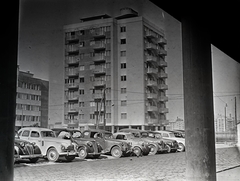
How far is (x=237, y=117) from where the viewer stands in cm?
809

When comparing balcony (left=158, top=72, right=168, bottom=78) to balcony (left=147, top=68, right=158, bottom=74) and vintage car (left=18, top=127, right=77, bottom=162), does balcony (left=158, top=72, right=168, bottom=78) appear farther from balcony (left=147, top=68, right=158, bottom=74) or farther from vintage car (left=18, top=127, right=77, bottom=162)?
vintage car (left=18, top=127, right=77, bottom=162)

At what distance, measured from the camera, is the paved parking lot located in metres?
5.73

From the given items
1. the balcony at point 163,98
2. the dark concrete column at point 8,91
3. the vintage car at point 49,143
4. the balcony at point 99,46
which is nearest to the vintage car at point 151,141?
the balcony at point 163,98

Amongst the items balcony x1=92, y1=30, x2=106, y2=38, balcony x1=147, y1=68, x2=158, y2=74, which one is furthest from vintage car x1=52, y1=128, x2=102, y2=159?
balcony x1=92, y1=30, x2=106, y2=38

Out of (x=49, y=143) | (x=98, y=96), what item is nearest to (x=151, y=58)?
(x=98, y=96)

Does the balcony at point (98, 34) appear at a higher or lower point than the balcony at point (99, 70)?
higher

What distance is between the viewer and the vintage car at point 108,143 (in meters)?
6.22

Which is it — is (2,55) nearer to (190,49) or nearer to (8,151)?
(8,151)

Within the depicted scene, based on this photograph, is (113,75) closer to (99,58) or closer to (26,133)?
(99,58)

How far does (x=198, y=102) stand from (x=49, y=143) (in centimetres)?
283

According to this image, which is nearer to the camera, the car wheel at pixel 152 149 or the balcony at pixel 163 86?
the balcony at pixel 163 86

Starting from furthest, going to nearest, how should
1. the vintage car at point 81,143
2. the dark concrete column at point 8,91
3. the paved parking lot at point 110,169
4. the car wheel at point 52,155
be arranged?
the vintage car at point 81,143 → the car wheel at point 52,155 → the paved parking lot at point 110,169 → the dark concrete column at point 8,91

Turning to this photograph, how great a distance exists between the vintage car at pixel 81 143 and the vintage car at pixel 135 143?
54 cm

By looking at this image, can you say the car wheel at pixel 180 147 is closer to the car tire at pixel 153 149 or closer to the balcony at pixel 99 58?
the car tire at pixel 153 149
